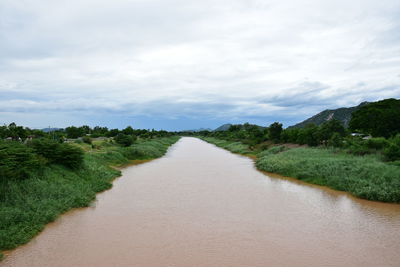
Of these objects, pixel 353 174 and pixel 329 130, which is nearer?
pixel 353 174

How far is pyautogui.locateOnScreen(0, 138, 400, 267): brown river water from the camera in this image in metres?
8.33

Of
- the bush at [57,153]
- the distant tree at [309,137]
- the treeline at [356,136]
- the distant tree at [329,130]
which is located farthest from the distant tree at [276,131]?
the bush at [57,153]

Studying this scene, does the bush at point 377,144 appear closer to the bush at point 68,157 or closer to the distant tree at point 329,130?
the distant tree at point 329,130

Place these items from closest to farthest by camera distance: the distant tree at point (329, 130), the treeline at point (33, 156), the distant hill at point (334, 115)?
the treeline at point (33, 156) → the distant tree at point (329, 130) → the distant hill at point (334, 115)

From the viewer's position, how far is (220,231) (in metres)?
10.4

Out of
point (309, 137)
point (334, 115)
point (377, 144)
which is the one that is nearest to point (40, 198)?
point (377, 144)

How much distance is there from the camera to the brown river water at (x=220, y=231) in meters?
8.33

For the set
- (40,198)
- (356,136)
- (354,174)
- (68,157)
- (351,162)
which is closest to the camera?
(40,198)

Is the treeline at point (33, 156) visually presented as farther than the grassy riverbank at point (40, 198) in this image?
Yes

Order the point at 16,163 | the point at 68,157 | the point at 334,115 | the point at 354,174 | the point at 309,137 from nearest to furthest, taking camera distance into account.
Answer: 1. the point at 16,163
2. the point at 68,157
3. the point at 354,174
4. the point at 309,137
5. the point at 334,115

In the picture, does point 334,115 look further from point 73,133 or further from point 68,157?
point 68,157

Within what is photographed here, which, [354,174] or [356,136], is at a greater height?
[356,136]

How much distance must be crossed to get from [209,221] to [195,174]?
11.5 meters

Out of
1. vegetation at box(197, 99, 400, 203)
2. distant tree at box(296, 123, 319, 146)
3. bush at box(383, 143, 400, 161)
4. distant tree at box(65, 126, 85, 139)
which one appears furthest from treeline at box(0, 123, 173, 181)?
distant tree at box(65, 126, 85, 139)
